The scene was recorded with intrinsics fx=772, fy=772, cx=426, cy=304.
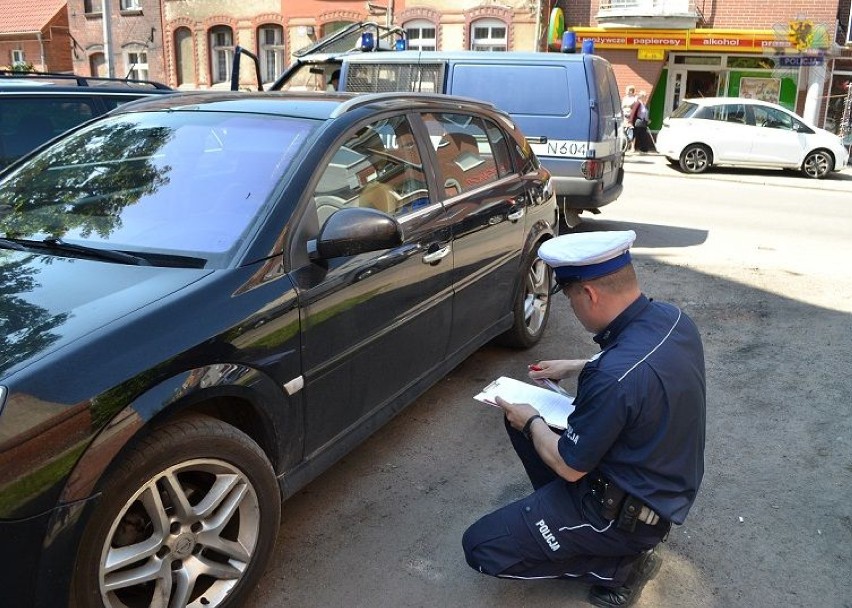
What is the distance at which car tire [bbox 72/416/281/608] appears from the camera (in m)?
2.18

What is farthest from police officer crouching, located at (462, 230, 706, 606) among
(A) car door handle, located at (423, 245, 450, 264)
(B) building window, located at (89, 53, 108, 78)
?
(B) building window, located at (89, 53, 108, 78)

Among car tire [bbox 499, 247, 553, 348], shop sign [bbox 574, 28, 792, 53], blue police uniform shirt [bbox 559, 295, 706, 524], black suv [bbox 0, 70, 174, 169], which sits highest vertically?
shop sign [bbox 574, 28, 792, 53]

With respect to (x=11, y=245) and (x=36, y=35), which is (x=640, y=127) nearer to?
(x=11, y=245)

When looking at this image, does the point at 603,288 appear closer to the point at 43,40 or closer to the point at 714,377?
the point at 714,377

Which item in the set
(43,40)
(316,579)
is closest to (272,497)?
(316,579)

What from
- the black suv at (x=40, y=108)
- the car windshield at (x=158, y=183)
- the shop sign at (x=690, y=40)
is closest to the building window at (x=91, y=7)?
the shop sign at (x=690, y=40)

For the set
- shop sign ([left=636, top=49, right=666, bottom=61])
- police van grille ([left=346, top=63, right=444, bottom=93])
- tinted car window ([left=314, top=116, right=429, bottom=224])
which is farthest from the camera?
shop sign ([left=636, top=49, right=666, bottom=61])

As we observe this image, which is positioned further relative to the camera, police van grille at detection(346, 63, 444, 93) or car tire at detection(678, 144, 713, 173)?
car tire at detection(678, 144, 713, 173)

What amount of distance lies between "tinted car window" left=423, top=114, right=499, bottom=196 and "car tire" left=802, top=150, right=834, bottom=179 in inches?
569

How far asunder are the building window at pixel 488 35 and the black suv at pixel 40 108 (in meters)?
19.2

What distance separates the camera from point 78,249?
111 inches

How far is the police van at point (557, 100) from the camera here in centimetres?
872

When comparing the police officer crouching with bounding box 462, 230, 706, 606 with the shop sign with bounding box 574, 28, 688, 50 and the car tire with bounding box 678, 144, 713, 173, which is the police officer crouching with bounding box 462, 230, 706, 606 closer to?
the car tire with bounding box 678, 144, 713, 173

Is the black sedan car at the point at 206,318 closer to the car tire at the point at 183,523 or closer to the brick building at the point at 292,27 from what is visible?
the car tire at the point at 183,523
